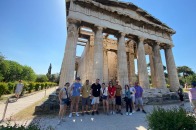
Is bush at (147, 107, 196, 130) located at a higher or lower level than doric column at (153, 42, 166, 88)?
lower

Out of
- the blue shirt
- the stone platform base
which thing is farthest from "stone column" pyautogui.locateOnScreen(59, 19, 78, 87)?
the blue shirt

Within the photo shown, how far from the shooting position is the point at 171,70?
17.4 meters

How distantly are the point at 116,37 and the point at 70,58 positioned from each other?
6.85 metres

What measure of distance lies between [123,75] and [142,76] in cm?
287

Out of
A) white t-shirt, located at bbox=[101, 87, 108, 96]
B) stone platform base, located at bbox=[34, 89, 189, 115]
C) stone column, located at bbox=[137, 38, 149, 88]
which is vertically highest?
stone column, located at bbox=[137, 38, 149, 88]

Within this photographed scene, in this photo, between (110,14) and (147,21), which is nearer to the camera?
(110,14)

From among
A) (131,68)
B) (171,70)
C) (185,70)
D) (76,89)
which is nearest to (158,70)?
(171,70)

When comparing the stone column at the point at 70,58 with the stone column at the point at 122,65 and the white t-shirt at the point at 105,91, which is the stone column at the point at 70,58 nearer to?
the white t-shirt at the point at 105,91

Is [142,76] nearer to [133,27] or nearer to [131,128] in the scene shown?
[133,27]

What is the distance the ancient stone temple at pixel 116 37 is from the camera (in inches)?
482

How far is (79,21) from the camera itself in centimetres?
1265

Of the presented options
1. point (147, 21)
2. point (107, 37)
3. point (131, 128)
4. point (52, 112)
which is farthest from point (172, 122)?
point (107, 37)

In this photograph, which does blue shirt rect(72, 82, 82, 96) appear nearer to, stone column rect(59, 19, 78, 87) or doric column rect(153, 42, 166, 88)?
stone column rect(59, 19, 78, 87)

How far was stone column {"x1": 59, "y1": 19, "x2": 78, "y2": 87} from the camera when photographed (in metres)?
10.8
